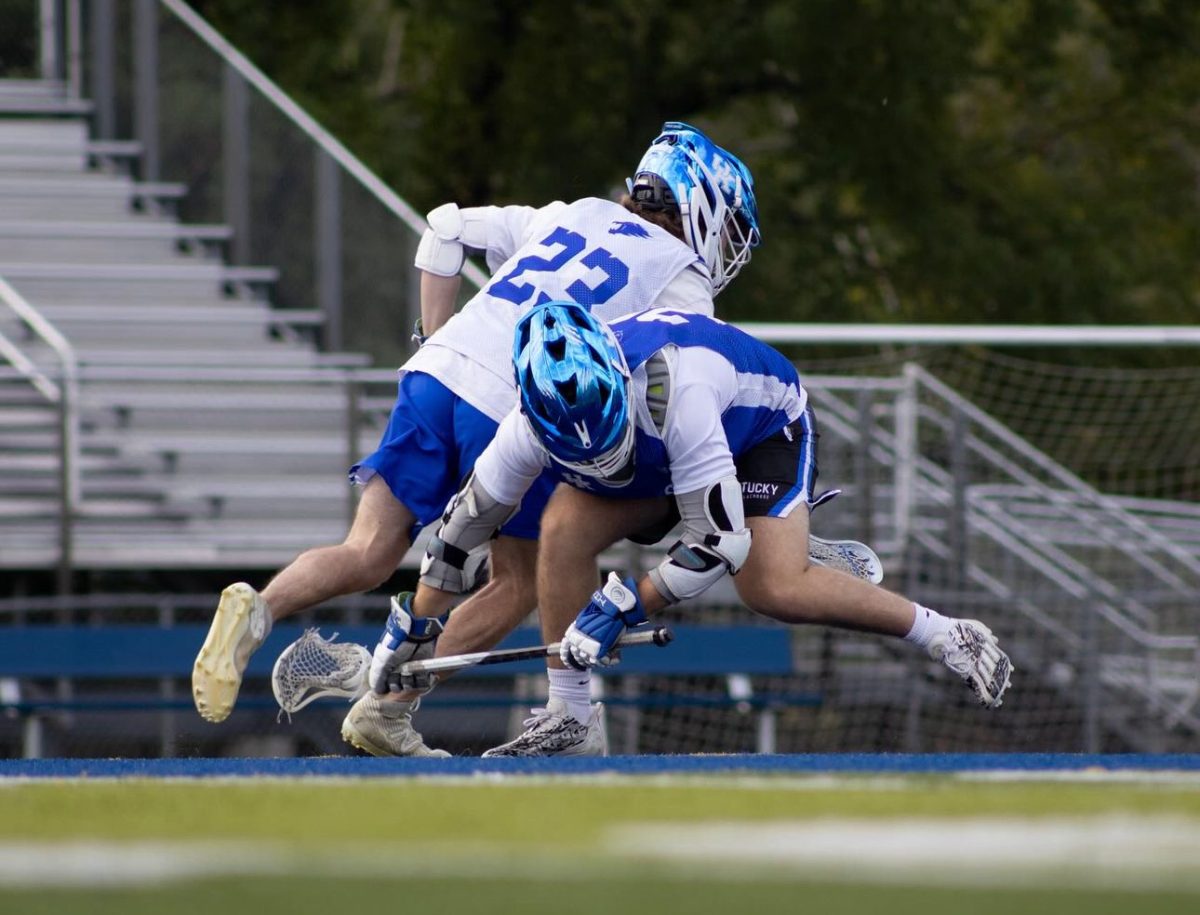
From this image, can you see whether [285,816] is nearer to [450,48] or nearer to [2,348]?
[2,348]

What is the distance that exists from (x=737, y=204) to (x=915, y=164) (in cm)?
1128

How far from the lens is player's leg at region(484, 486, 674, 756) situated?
17.3 ft

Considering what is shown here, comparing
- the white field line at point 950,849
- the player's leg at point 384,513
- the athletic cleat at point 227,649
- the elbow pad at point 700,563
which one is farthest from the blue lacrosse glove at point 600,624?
the white field line at point 950,849

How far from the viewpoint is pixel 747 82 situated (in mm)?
16891

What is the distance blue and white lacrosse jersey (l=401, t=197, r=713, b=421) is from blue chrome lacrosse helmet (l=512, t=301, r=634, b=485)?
441 mm

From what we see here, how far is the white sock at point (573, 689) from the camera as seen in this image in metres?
5.39

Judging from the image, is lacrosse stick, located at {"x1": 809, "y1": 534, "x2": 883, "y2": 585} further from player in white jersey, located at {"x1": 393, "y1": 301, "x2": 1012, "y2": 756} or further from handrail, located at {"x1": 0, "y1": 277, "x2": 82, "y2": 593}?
handrail, located at {"x1": 0, "y1": 277, "x2": 82, "y2": 593}

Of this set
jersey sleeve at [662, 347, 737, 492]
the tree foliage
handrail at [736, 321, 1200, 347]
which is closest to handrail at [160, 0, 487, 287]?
handrail at [736, 321, 1200, 347]

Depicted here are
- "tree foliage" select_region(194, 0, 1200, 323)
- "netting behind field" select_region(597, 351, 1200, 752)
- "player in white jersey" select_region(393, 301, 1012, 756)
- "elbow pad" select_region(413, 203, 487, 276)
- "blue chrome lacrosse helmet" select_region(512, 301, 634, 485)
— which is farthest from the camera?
"tree foliage" select_region(194, 0, 1200, 323)

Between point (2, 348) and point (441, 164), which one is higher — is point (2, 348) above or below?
below

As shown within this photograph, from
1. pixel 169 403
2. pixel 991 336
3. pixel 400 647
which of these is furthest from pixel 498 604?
pixel 169 403

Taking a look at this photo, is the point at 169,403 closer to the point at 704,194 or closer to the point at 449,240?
the point at 449,240

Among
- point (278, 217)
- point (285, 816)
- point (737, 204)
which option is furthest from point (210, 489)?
point (285, 816)

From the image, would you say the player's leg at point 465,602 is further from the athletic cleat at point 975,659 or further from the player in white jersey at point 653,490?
the athletic cleat at point 975,659
